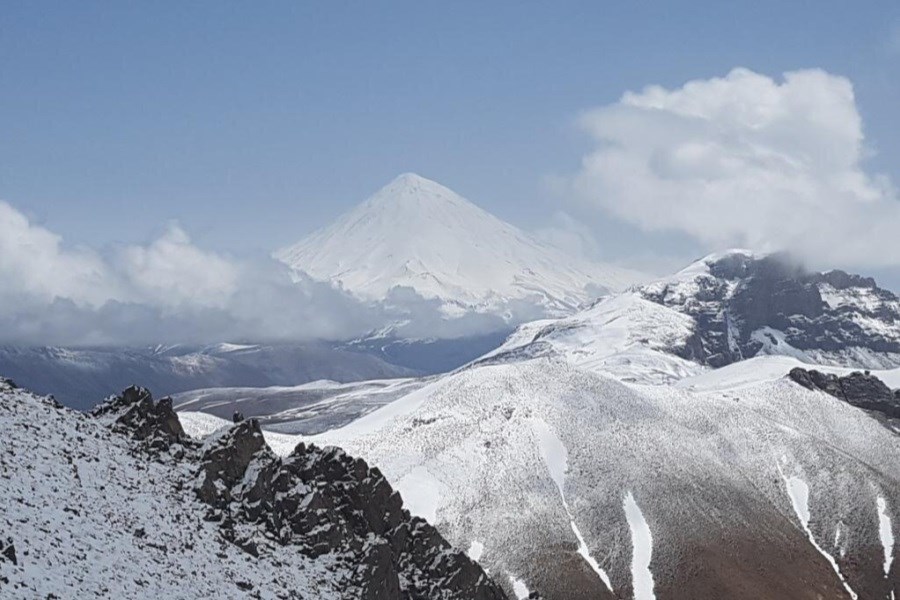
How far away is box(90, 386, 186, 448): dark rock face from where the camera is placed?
60.7 metres

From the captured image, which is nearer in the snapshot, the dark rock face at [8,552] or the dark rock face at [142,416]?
the dark rock face at [8,552]

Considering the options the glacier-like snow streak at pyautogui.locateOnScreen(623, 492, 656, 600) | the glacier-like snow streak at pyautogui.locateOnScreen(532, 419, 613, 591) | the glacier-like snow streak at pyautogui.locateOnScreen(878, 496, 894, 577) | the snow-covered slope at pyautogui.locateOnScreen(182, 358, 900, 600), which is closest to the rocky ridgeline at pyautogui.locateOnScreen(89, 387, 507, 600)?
the snow-covered slope at pyautogui.locateOnScreen(182, 358, 900, 600)

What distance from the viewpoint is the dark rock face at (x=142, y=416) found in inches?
2388

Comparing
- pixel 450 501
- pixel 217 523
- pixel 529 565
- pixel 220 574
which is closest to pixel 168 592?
pixel 220 574

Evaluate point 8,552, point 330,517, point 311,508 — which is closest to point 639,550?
point 330,517

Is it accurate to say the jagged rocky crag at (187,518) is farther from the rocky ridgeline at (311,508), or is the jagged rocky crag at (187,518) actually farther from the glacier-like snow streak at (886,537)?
the glacier-like snow streak at (886,537)

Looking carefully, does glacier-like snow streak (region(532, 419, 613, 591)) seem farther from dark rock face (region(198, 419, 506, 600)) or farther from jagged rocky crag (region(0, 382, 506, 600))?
jagged rocky crag (region(0, 382, 506, 600))

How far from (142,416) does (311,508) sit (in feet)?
35.9

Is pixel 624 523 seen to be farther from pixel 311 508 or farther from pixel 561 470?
pixel 311 508

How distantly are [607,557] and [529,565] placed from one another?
46.1 ft

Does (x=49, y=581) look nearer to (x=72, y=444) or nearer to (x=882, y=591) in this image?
(x=72, y=444)

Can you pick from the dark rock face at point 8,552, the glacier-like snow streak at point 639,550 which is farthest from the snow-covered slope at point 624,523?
the dark rock face at point 8,552

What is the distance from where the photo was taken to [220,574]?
48.5 metres

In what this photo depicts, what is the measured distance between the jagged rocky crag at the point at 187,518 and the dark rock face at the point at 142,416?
0.26 ft
